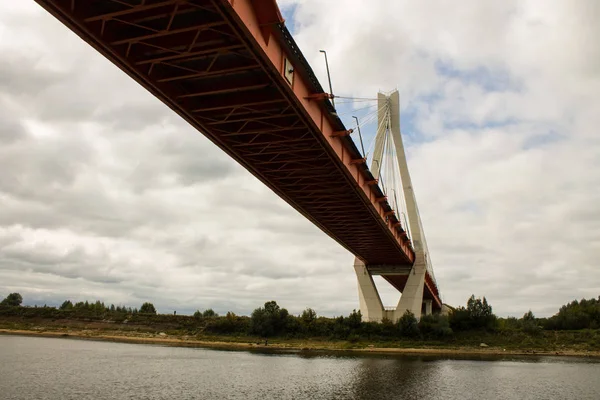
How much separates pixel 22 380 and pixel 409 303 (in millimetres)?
43624

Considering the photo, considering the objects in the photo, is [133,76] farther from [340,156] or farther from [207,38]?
[340,156]

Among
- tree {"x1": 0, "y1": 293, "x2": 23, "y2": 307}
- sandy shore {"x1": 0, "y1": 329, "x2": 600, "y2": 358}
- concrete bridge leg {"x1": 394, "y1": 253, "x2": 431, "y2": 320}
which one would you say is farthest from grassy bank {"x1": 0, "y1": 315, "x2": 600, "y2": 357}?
tree {"x1": 0, "y1": 293, "x2": 23, "y2": 307}

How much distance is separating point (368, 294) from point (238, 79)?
159 ft

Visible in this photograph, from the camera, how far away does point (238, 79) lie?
16688 millimetres

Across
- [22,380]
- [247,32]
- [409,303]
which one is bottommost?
[22,380]

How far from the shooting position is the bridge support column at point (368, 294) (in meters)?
60.1

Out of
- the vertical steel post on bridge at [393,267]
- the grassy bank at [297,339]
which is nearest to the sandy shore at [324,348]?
the grassy bank at [297,339]

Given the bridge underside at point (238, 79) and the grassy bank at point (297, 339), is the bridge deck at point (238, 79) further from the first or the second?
the grassy bank at point (297, 339)

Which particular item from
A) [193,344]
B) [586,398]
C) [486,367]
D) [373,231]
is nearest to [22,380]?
[373,231]

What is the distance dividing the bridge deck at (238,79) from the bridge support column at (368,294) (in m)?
31.7

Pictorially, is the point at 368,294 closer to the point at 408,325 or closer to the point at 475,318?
the point at 408,325

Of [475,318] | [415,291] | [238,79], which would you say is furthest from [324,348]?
[238,79]

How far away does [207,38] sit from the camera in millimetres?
13672

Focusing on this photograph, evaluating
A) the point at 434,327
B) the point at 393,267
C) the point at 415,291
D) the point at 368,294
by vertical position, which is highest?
the point at 393,267
